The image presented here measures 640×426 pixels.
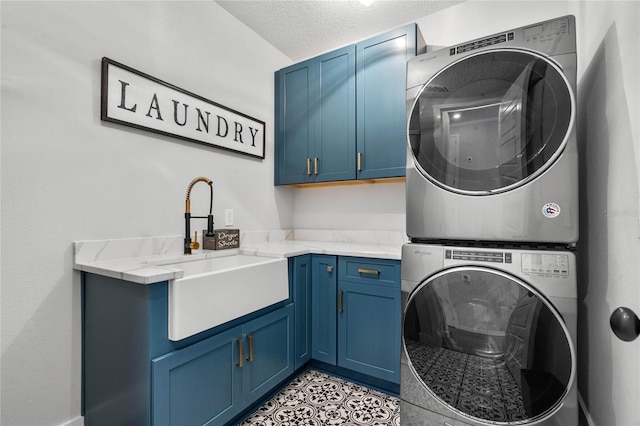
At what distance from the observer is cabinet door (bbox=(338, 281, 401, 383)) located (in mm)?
1769

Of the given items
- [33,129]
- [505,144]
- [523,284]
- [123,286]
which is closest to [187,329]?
[123,286]

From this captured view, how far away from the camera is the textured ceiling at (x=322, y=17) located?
7.22 feet

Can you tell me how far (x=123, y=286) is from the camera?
1.24 m

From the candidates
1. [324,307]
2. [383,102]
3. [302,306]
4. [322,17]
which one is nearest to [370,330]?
[324,307]

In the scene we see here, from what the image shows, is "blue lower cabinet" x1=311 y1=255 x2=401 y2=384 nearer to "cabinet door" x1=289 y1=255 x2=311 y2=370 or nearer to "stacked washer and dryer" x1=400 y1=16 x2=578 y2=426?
"cabinet door" x1=289 y1=255 x2=311 y2=370

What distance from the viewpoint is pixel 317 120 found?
2484mm

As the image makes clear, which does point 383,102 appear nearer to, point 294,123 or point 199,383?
point 294,123

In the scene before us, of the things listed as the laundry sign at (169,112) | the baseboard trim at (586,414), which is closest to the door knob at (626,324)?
the baseboard trim at (586,414)

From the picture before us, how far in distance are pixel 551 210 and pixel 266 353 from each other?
5.02 feet

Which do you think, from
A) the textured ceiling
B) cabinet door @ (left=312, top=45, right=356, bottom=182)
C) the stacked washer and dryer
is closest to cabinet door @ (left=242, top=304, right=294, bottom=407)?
the stacked washer and dryer

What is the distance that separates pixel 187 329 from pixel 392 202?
1796 mm

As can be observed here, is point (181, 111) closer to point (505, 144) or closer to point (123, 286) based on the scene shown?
point (123, 286)

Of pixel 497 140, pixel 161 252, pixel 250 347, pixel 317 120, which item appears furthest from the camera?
pixel 317 120

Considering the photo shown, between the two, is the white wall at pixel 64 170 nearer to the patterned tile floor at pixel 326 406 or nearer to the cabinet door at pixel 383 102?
the patterned tile floor at pixel 326 406
